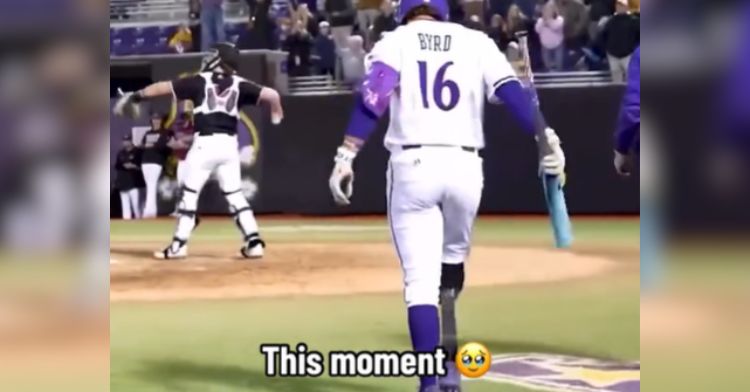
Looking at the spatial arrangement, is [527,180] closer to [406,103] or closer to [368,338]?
[368,338]

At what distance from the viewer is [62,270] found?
78.0 inches

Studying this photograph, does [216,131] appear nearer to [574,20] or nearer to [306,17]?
[574,20]

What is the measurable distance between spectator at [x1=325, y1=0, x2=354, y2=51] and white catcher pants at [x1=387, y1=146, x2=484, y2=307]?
513 cm

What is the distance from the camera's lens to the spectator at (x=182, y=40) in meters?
7.55

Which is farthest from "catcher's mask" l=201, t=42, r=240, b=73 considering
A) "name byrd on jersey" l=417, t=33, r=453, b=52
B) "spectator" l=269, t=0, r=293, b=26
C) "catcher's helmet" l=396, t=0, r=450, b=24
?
"name byrd on jersey" l=417, t=33, r=453, b=52

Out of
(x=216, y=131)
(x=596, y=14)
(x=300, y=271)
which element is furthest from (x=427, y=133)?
(x=596, y=14)

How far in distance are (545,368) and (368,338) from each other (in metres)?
0.71

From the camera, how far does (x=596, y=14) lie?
270 inches

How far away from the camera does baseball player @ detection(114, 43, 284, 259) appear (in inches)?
257

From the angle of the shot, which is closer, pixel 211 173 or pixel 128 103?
pixel 128 103

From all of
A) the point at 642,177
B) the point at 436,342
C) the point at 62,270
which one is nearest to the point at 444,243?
the point at 436,342

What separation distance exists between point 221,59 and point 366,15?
110 centimetres

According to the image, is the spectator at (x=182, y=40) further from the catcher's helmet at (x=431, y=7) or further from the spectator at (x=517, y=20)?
the catcher's helmet at (x=431, y=7)

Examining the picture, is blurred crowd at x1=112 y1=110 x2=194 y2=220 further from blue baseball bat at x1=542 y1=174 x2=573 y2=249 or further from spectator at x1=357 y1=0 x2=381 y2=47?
blue baseball bat at x1=542 y1=174 x2=573 y2=249
